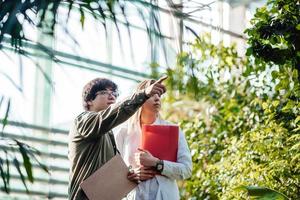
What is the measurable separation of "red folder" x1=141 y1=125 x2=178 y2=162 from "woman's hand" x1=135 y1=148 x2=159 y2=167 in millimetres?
68

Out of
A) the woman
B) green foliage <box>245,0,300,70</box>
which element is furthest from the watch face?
green foliage <box>245,0,300,70</box>

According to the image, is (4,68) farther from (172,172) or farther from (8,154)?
(172,172)

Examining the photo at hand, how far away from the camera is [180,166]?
13.8ft

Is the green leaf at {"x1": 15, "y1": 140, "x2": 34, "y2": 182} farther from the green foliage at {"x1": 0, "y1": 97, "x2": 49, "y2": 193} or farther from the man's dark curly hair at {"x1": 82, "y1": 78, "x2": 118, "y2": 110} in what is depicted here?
the man's dark curly hair at {"x1": 82, "y1": 78, "x2": 118, "y2": 110}

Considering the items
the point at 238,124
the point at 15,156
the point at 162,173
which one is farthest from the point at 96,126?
the point at 238,124

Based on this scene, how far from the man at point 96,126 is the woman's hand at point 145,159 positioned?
0.12 metres

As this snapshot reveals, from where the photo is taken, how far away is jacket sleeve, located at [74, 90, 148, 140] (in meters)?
3.59

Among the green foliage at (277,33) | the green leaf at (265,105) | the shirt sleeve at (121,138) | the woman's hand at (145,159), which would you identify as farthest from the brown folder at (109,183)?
the green leaf at (265,105)

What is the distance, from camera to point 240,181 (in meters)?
6.07

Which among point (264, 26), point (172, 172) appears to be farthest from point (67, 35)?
point (264, 26)

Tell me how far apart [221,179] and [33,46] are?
4215mm

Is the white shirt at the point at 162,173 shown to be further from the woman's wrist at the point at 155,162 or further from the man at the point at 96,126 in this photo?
the man at the point at 96,126

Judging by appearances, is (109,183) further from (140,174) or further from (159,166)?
(159,166)

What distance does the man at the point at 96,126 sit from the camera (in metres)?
3.61
